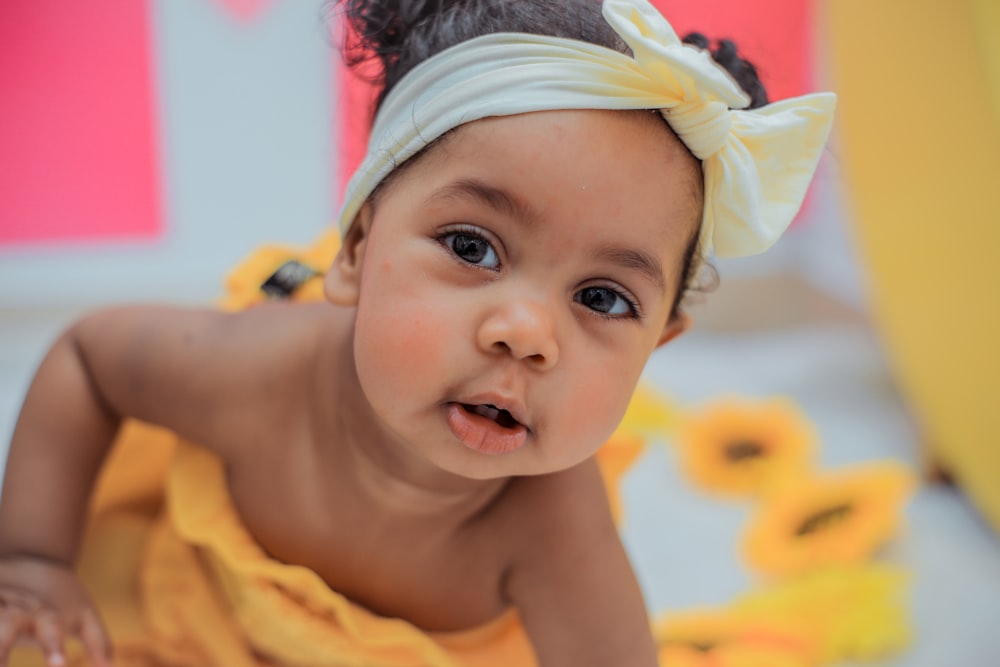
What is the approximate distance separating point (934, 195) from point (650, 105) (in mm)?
679

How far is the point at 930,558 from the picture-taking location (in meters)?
1.25

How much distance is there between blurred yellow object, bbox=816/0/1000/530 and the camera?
1085mm

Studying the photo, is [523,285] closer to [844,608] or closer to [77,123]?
[844,608]

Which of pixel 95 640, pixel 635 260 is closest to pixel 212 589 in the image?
pixel 95 640

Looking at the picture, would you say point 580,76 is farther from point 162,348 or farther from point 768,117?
point 162,348

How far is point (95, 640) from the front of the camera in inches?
33.0

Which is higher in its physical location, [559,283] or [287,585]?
[559,283]

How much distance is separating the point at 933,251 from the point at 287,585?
0.80 m

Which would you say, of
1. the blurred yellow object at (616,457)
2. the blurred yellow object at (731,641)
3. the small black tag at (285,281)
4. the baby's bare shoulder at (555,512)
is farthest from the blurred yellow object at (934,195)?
the small black tag at (285,281)

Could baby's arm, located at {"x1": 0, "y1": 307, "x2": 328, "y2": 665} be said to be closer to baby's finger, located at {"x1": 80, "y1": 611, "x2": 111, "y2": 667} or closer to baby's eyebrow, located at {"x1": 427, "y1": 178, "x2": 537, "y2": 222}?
baby's finger, located at {"x1": 80, "y1": 611, "x2": 111, "y2": 667}

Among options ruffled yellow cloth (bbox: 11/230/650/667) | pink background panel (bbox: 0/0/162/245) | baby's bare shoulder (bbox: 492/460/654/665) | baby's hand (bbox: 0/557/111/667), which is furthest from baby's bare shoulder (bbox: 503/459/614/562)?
pink background panel (bbox: 0/0/162/245)

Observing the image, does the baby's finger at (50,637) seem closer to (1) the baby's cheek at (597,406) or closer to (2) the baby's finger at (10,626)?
(2) the baby's finger at (10,626)

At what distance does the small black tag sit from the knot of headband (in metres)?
0.26

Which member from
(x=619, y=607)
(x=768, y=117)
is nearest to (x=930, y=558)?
(x=619, y=607)
